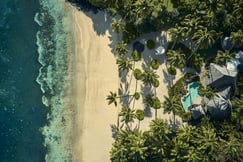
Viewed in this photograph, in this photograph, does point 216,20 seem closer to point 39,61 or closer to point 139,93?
point 139,93

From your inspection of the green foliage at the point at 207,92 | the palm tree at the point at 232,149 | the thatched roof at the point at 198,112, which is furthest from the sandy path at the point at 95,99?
the palm tree at the point at 232,149

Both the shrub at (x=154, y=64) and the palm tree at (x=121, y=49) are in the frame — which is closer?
the palm tree at (x=121, y=49)

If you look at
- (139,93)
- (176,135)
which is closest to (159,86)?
(139,93)

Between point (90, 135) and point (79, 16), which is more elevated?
point (79, 16)

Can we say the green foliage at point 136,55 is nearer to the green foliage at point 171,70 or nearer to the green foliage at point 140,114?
the green foliage at point 171,70

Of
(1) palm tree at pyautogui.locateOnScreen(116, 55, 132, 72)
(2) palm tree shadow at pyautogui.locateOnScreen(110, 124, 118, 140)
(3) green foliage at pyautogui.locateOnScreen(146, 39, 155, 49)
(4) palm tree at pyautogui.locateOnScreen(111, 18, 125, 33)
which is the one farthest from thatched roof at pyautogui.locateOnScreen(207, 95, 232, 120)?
(4) palm tree at pyautogui.locateOnScreen(111, 18, 125, 33)

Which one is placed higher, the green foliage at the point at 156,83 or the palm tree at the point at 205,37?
the palm tree at the point at 205,37

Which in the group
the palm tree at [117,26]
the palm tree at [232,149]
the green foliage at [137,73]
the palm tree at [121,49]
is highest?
the palm tree at [117,26]

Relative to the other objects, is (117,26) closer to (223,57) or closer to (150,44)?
(150,44)

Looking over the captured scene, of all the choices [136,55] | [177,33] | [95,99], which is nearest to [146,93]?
[136,55]
